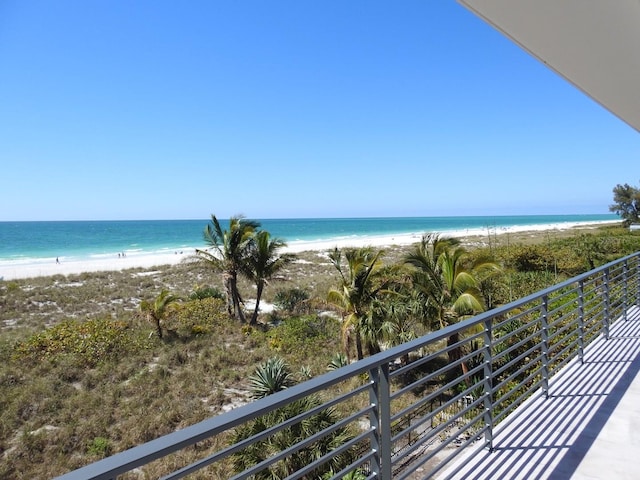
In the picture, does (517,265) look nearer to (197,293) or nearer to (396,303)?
(396,303)

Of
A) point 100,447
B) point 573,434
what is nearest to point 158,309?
point 100,447

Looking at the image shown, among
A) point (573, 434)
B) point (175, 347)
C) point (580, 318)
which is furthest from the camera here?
point (175, 347)

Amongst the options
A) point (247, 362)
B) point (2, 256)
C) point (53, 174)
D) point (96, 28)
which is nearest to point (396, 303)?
point (247, 362)

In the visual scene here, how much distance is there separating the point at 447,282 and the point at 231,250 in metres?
10.3

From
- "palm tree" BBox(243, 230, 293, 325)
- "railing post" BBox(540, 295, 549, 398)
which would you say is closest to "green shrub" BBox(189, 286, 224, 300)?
"palm tree" BBox(243, 230, 293, 325)

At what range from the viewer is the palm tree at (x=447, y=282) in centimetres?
845

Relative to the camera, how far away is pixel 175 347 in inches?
482

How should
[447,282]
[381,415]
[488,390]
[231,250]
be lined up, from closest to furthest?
[381,415] < [488,390] < [447,282] < [231,250]

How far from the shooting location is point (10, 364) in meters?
10.5

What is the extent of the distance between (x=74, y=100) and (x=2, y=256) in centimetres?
3893

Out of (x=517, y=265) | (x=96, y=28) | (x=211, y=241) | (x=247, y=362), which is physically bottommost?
(x=247, y=362)

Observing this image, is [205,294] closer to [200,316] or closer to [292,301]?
[200,316]

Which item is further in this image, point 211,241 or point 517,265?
point 517,265

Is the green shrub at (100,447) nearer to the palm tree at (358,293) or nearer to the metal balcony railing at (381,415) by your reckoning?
the metal balcony railing at (381,415)
